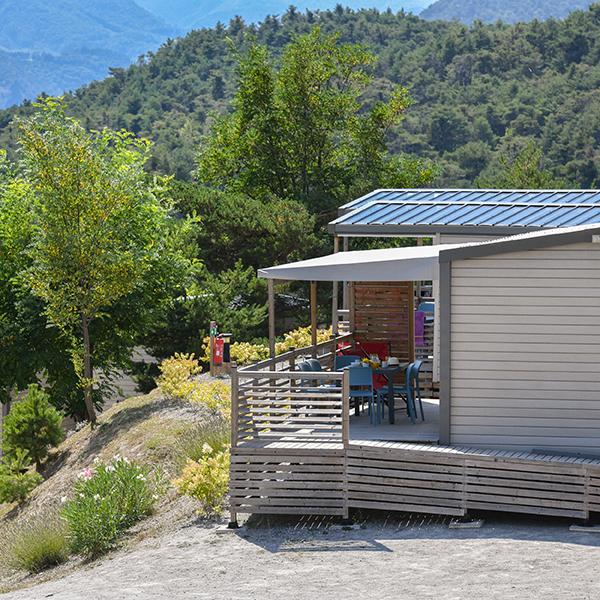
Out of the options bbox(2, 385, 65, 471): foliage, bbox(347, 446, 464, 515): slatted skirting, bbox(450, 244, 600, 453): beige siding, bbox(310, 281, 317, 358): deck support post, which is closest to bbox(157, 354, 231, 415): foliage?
bbox(310, 281, 317, 358): deck support post

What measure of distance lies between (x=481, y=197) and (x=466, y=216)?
8.13ft

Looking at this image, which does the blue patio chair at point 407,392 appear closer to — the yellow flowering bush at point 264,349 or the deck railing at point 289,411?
the deck railing at point 289,411

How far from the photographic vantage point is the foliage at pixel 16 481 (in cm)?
1733

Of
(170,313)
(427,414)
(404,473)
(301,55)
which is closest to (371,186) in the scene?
(301,55)

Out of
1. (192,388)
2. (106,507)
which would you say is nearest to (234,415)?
(106,507)

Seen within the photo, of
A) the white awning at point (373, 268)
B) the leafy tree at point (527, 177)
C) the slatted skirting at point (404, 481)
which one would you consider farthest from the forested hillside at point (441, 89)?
the slatted skirting at point (404, 481)

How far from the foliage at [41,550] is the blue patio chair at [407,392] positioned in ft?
12.4

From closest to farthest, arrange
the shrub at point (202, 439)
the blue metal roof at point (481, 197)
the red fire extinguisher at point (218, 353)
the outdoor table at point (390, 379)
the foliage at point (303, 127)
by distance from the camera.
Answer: the outdoor table at point (390, 379), the shrub at point (202, 439), the blue metal roof at point (481, 197), the red fire extinguisher at point (218, 353), the foliage at point (303, 127)

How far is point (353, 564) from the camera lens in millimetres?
9938

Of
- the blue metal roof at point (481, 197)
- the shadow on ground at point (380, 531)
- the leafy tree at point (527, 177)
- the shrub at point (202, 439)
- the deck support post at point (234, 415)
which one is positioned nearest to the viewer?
the shadow on ground at point (380, 531)

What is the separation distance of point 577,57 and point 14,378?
58305 millimetres

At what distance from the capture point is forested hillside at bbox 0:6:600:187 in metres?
60.7

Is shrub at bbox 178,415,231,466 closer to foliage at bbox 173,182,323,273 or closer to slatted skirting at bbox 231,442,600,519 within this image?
slatted skirting at bbox 231,442,600,519

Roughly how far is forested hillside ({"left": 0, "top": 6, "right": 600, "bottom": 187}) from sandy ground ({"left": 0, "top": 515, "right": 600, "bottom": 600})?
135 ft
